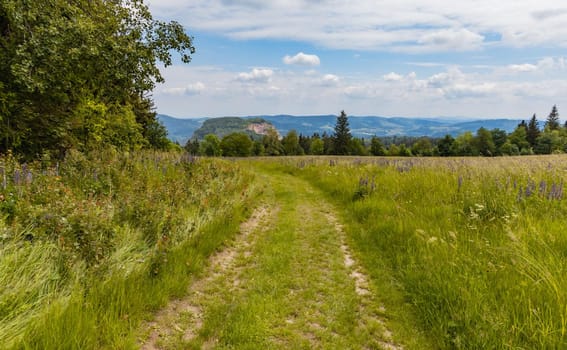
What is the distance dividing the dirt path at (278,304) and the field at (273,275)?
21 millimetres

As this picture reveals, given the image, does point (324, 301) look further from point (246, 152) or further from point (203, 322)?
point (246, 152)

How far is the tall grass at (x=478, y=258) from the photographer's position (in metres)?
2.87

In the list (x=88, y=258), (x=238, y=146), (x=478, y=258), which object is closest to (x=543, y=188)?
(x=478, y=258)

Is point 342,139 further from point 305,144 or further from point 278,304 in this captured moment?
point 278,304

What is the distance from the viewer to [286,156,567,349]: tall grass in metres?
2.87

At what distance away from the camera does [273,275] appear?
182 inches

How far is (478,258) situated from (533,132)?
108 m

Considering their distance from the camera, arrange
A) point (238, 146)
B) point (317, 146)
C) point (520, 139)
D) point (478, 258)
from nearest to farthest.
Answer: point (478, 258) < point (520, 139) < point (238, 146) < point (317, 146)

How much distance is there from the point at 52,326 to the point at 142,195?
159 inches

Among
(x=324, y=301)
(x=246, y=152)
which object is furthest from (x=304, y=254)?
(x=246, y=152)

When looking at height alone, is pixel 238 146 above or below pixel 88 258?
above

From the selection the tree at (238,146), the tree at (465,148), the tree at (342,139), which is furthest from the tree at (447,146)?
the tree at (238,146)

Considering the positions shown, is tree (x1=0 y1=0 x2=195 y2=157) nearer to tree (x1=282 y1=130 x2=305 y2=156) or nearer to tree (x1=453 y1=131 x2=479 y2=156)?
tree (x1=453 y1=131 x2=479 y2=156)

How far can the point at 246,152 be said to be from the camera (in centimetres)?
9850
